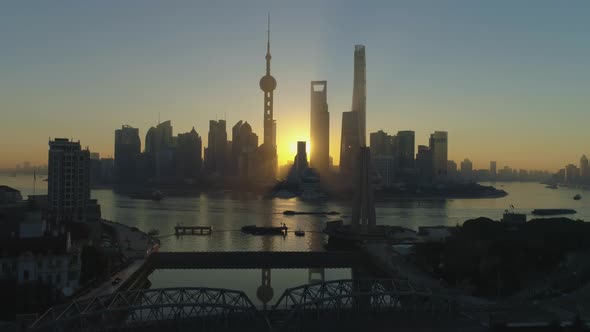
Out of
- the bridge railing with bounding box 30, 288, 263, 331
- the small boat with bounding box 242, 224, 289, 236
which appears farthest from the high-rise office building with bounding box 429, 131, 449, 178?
the bridge railing with bounding box 30, 288, 263, 331

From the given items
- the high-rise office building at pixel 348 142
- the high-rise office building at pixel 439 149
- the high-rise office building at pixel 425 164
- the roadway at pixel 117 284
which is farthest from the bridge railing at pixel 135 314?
the high-rise office building at pixel 439 149

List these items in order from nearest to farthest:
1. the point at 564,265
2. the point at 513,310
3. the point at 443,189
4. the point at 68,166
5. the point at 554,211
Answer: the point at 513,310 → the point at 564,265 → the point at 68,166 → the point at 554,211 → the point at 443,189

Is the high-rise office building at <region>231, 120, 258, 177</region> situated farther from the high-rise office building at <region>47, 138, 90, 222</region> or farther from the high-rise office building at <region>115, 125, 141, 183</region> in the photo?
the high-rise office building at <region>47, 138, 90, 222</region>

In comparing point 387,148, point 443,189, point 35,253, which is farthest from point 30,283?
point 387,148

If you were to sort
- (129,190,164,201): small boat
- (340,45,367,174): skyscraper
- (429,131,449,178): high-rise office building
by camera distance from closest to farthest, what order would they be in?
(129,190,164,201): small boat < (340,45,367,174): skyscraper < (429,131,449,178): high-rise office building

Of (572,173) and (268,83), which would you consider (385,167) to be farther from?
(572,173)

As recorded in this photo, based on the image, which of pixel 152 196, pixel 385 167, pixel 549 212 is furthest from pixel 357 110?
pixel 549 212

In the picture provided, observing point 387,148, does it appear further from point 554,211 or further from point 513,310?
point 513,310
